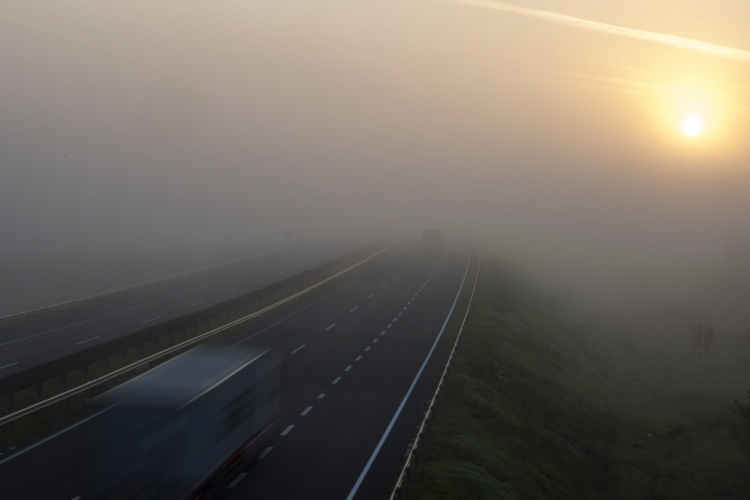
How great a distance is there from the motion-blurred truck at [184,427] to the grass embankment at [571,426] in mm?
4932

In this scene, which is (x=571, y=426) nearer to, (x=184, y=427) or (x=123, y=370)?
(x=123, y=370)

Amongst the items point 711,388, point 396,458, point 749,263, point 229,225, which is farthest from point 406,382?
point 229,225

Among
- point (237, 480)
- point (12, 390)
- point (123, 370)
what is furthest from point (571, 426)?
point (12, 390)

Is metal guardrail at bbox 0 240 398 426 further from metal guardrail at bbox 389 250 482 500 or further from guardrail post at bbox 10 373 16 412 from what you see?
metal guardrail at bbox 389 250 482 500

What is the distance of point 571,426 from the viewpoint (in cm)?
2920

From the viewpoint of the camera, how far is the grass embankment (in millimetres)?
19719

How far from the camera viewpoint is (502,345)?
37531 mm

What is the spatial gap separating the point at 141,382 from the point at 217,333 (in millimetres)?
20543

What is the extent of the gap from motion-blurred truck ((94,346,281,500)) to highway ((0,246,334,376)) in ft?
52.8

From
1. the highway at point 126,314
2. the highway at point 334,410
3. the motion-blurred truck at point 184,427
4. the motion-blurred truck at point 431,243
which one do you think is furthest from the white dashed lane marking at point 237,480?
the motion-blurred truck at point 431,243

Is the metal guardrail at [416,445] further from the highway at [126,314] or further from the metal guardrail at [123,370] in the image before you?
the highway at [126,314]

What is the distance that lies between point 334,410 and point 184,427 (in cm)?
979

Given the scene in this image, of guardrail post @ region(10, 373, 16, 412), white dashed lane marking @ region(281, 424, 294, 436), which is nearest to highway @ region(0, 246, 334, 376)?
guardrail post @ region(10, 373, 16, 412)

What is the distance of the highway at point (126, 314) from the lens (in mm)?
31469
